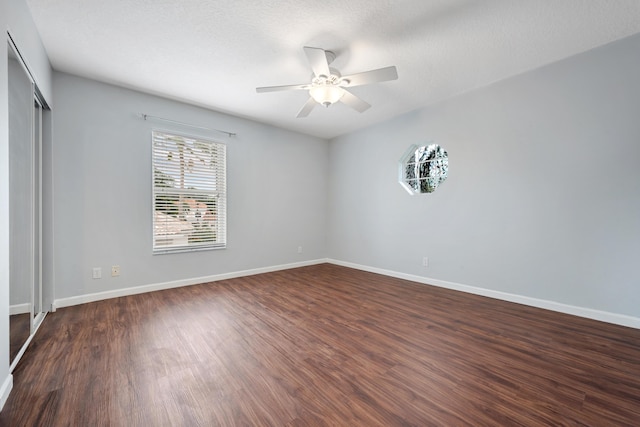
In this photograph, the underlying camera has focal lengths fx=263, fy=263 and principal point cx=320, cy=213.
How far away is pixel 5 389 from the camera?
4.76 feet

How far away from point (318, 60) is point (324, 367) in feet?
7.70

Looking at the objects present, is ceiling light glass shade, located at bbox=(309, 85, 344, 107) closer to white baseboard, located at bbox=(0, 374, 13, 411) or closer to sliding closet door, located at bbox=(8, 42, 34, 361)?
sliding closet door, located at bbox=(8, 42, 34, 361)

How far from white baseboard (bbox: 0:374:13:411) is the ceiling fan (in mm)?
2662

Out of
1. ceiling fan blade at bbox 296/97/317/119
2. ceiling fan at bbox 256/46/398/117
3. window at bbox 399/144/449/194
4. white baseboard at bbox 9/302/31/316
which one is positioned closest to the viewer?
white baseboard at bbox 9/302/31/316

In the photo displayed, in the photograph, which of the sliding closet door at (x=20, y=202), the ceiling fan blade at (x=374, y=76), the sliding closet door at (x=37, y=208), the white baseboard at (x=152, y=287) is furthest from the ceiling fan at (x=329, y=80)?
the white baseboard at (x=152, y=287)

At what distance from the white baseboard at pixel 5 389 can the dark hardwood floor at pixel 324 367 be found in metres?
0.03

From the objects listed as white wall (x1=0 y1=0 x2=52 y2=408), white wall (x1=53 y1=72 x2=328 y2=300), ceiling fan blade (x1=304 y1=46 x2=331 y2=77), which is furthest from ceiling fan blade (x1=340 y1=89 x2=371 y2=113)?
white wall (x1=0 y1=0 x2=52 y2=408)

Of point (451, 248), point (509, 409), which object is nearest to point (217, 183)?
point (451, 248)

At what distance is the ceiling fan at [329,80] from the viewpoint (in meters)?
2.18

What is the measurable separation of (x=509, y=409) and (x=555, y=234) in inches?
88.5

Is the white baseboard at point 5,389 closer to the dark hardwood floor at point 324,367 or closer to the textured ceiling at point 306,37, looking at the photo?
the dark hardwood floor at point 324,367

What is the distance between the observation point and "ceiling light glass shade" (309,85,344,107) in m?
2.56

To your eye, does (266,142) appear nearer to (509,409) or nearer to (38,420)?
(38,420)

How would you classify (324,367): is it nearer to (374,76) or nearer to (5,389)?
(5,389)
